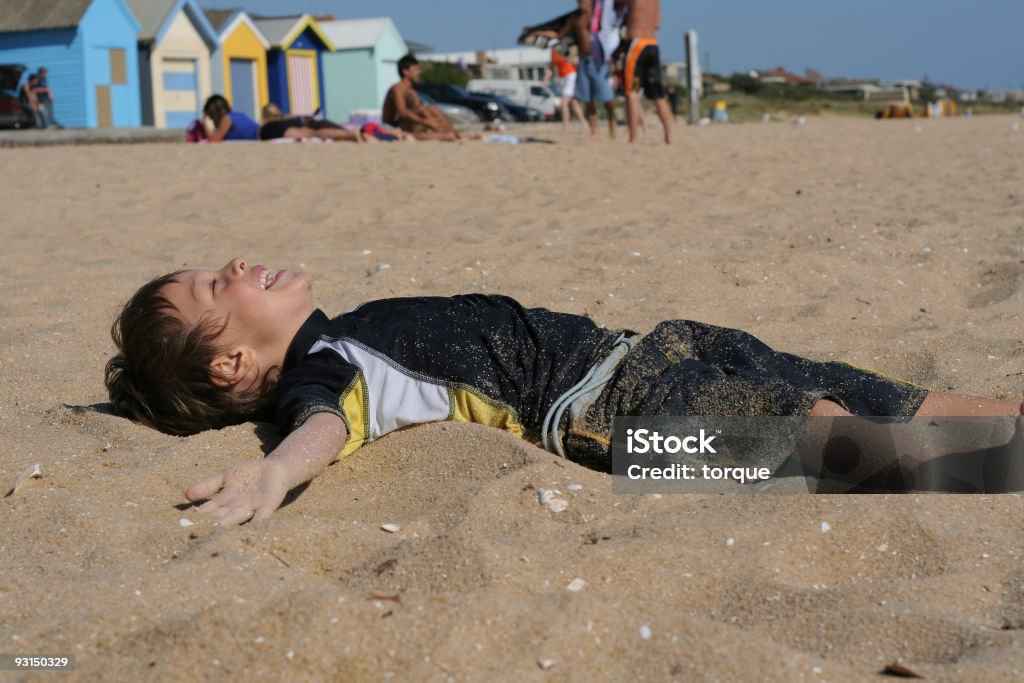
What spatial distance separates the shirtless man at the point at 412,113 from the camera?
1327 cm

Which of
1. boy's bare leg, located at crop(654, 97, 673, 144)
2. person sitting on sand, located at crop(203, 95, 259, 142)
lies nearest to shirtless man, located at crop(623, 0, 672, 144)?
boy's bare leg, located at crop(654, 97, 673, 144)

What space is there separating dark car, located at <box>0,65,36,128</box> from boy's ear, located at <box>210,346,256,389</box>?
19124mm

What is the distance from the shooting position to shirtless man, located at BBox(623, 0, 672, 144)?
10703mm

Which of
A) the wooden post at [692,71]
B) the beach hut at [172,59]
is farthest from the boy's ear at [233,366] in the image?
the beach hut at [172,59]

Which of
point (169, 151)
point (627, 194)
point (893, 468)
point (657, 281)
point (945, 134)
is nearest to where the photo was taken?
point (893, 468)

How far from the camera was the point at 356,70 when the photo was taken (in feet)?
97.8

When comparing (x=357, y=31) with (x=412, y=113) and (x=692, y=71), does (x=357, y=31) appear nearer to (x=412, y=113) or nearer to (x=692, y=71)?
(x=692, y=71)

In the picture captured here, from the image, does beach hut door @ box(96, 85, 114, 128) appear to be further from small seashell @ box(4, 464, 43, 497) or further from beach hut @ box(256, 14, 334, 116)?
small seashell @ box(4, 464, 43, 497)

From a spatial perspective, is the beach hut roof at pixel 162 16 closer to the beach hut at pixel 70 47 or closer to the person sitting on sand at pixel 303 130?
the beach hut at pixel 70 47

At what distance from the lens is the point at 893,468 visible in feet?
7.63

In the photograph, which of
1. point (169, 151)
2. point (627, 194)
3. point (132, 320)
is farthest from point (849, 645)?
point (169, 151)

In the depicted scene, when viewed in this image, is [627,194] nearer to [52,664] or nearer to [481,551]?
[481,551]

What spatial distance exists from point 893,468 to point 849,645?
76cm

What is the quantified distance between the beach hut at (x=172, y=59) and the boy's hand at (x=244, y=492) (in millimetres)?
23167
